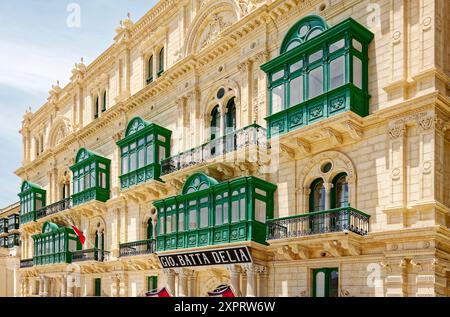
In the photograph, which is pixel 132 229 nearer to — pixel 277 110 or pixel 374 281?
pixel 277 110

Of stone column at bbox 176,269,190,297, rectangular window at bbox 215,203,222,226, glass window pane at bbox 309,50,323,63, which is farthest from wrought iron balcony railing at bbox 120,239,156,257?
glass window pane at bbox 309,50,323,63

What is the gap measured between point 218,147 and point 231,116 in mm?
1727

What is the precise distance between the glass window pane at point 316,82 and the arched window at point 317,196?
293cm

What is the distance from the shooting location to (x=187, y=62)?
2219 centimetres

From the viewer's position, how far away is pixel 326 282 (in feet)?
51.4

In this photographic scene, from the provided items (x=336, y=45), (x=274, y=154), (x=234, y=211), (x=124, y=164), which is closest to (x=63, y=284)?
(x=124, y=164)

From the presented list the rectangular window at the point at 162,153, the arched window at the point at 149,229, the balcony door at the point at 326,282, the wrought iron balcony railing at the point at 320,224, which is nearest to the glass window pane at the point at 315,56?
the wrought iron balcony railing at the point at 320,224

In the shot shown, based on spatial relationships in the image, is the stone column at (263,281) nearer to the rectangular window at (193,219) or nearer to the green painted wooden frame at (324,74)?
the rectangular window at (193,219)

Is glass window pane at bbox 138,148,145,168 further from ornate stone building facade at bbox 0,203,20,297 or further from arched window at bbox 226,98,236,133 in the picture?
ornate stone building facade at bbox 0,203,20,297

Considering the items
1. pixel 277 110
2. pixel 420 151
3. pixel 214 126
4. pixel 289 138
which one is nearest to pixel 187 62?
pixel 214 126

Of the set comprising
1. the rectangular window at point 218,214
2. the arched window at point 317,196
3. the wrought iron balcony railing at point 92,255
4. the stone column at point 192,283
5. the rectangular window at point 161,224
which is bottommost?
the stone column at point 192,283

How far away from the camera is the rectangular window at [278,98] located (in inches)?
667

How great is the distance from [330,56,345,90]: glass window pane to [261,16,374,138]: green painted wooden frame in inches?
4.7

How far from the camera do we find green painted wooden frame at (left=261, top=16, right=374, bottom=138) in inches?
577
